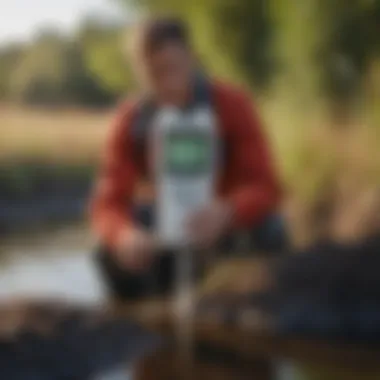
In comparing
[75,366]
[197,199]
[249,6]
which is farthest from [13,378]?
[249,6]

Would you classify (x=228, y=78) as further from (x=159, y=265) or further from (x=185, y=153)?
(x=159, y=265)

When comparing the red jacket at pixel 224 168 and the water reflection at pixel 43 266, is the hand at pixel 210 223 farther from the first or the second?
the water reflection at pixel 43 266

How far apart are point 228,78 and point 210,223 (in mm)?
190

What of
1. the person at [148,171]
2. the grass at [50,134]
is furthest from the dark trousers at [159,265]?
the grass at [50,134]

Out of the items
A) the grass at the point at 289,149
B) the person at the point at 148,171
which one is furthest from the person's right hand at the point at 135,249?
the grass at the point at 289,149

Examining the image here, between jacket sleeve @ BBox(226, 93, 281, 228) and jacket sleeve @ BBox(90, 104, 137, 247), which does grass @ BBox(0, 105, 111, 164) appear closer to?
jacket sleeve @ BBox(90, 104, 137, 247)

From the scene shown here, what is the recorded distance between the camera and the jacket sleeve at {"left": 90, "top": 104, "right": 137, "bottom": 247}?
3.81 ft

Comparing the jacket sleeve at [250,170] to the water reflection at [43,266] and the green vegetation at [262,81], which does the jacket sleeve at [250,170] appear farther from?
the water reflection at [43,266]

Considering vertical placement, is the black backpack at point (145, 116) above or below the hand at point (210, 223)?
above

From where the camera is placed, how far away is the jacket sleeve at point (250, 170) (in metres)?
1.17

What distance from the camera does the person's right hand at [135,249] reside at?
117 centimetres

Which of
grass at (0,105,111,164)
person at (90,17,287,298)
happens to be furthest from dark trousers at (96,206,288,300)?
grass at (0,105,111,164)

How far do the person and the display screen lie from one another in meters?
0.03

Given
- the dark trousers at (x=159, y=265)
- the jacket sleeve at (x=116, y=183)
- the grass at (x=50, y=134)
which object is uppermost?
the grass at (x=50, y=134)
